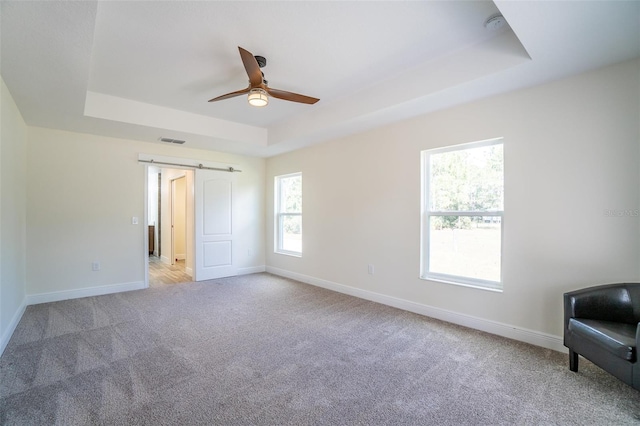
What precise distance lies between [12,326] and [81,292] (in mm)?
1342

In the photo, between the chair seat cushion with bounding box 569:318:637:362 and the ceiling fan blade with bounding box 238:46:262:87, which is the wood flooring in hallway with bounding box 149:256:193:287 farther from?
the chair seat cushion with bounding box 569:318:637:362

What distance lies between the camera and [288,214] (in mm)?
5895

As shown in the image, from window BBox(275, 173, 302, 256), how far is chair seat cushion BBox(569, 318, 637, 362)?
13.5 feet

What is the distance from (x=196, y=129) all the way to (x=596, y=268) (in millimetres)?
4987

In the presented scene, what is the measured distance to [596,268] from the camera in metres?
2.47

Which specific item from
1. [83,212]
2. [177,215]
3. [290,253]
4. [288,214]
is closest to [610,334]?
[290,253]

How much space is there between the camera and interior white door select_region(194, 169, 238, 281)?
5.42 meters

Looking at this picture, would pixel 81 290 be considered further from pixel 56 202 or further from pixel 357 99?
pixel 357 99

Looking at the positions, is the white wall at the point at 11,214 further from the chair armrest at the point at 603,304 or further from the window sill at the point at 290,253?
the chair armrest at the point at 603,304

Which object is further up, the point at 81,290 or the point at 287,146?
the point at 287,146

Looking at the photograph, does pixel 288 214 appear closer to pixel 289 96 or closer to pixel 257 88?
pixel 289 96

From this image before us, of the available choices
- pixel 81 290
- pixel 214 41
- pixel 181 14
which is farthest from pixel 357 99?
pixel 81 290

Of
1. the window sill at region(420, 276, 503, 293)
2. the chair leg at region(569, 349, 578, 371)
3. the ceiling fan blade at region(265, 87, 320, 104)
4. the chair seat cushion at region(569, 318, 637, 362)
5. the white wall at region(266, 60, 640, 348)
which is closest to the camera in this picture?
the chair seat cushion at region(569, 318, 637, 362)

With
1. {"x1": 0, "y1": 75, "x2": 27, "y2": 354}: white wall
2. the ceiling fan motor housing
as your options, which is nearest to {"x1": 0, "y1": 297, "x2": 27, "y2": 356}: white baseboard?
{"x1": 0, "y1": 75, "x2": 27, "y2": 354}: white wall
